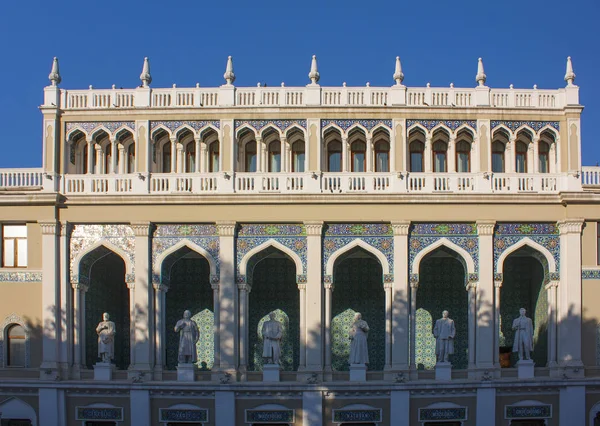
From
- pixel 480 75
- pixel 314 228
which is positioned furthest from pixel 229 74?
pixel 480 75

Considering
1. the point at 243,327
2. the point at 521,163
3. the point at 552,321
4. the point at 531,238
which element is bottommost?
the point at 243,327

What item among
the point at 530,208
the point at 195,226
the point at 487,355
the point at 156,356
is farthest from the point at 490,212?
the point at 156,356

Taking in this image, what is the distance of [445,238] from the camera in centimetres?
2559

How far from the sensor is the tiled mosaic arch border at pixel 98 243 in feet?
84.7

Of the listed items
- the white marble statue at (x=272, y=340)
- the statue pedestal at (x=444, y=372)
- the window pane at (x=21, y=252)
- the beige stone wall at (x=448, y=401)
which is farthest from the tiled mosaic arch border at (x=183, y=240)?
the statue pedestal at (x=444, y=372)

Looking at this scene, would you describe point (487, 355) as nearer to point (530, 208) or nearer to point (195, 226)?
point (530, 208)

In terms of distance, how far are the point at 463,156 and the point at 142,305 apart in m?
10.9

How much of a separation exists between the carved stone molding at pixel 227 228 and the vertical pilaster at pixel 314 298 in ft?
6.98

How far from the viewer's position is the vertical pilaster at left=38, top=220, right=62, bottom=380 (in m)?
25.4

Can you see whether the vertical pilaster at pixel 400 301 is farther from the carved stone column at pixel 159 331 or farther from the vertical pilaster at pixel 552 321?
the carved stone column at pixel 159 331

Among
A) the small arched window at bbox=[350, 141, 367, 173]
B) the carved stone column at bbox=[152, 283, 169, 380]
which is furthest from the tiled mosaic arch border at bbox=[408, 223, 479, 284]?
the carved stone column at bbox=[152, 283, 169, 380]

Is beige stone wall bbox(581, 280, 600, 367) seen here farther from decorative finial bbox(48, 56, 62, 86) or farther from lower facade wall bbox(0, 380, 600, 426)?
decorative finial bbox(48, 56, 62, 86)

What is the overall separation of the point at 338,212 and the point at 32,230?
920 cm

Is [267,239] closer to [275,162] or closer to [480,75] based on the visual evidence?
[275,162]
